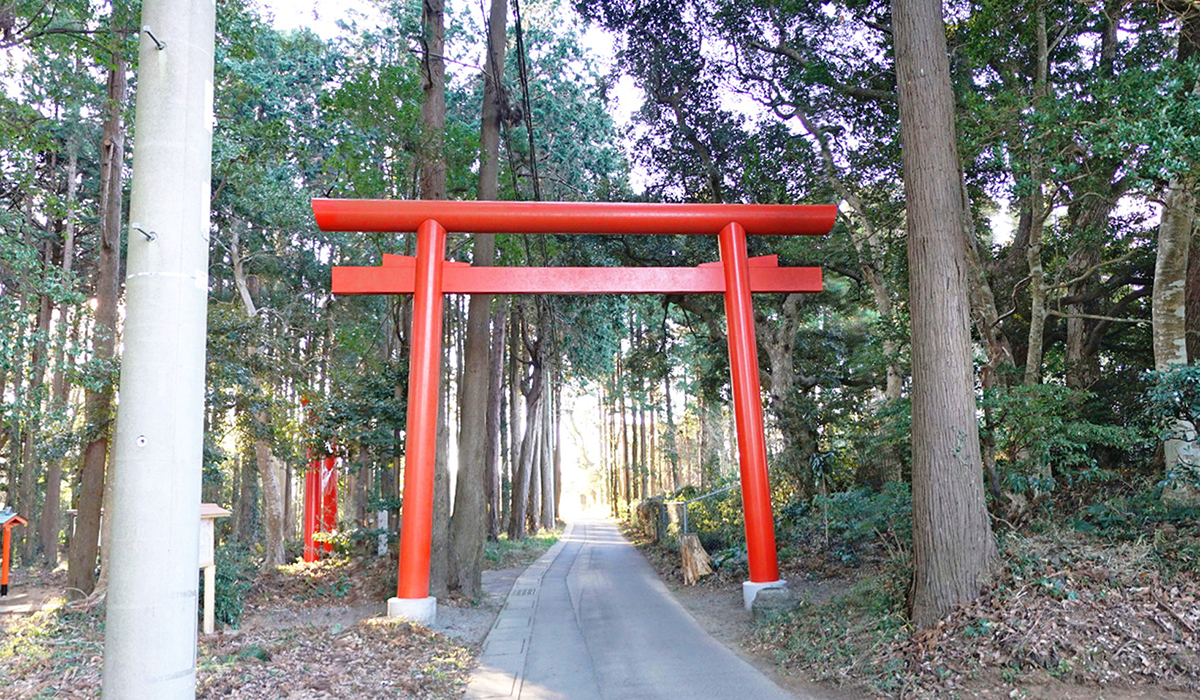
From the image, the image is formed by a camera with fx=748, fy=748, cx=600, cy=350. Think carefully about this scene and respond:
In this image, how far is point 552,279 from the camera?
8.95 m

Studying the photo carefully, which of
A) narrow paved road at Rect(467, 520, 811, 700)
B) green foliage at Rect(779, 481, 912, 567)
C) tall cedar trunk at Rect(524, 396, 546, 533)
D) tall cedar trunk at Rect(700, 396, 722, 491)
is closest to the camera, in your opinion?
narrow paved road at Rect(467, 520, 811, 700)

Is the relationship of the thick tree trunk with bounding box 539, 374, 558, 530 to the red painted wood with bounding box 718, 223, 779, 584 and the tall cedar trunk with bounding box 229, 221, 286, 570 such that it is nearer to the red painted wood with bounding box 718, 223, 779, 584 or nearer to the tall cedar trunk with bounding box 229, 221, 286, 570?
the tall cedar trunk with bounding box 229, 221, 286, 570

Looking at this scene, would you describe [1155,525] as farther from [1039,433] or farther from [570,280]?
[570,280]

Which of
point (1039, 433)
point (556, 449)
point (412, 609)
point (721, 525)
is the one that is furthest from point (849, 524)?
point (556, 449)

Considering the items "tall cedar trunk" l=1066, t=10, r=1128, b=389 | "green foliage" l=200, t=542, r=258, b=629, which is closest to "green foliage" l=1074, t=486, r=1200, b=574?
"tall cedar trunk" l=1066, t=10, r=1128, b=389

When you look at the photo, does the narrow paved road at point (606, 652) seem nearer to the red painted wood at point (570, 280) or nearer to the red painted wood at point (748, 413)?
the red painted wood at point (748, 413)

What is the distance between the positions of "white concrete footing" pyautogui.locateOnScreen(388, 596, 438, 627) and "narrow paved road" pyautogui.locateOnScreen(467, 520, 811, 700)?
73cm

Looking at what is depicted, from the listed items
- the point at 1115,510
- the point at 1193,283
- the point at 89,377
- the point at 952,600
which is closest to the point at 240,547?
the point at 89,377

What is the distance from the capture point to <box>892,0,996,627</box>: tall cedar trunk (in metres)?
5.66

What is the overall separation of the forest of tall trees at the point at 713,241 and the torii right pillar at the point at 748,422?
165 cm

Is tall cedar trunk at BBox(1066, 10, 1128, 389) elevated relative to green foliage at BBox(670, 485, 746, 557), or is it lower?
elevated

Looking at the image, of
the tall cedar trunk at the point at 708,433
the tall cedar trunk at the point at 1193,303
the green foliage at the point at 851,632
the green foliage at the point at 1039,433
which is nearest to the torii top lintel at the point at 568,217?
the green foliage at the point at 1039,433

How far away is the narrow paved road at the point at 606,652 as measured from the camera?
5599mm

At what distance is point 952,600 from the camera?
553cm
